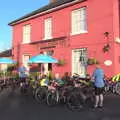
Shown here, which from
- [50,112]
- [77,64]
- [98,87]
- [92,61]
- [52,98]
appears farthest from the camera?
[77,64]

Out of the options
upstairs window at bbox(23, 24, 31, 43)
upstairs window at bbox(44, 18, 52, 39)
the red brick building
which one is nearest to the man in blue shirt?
the red brick building

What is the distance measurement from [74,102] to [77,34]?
10.4m

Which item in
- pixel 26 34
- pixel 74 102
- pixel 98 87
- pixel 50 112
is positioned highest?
pixel 26 34

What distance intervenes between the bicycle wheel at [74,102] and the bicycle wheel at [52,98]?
0.70 metres

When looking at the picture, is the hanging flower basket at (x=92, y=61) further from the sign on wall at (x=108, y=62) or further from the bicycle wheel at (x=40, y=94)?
the bicycle wheel at (x=40, y=94)

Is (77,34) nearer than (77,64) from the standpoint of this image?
Yes

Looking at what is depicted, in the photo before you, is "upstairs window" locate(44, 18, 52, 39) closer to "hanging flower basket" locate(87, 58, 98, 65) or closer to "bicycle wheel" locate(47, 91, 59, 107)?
"hanging flower basket" locate(87, 58, 98, 65)

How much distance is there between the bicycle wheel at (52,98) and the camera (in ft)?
42.0

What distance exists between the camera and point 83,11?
2164 centimetres

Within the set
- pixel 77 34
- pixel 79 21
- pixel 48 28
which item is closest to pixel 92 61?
pixel 77 34

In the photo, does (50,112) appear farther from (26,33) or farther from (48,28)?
(26,33)

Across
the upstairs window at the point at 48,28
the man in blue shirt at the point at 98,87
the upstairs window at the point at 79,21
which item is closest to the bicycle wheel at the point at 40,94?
the man in blue shirt at the point at 98,87

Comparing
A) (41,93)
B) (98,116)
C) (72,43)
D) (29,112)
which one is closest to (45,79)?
(41,93)

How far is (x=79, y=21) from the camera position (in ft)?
72.1
